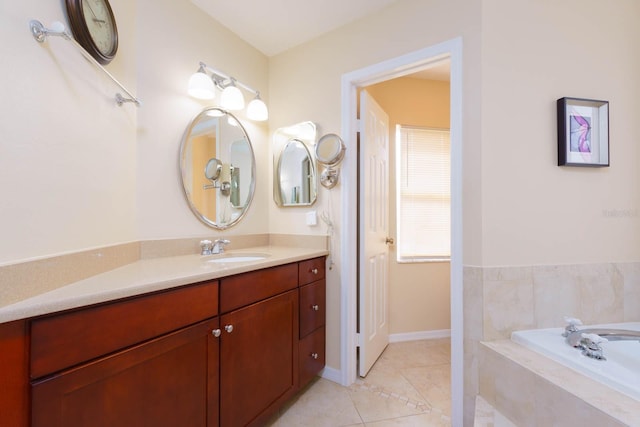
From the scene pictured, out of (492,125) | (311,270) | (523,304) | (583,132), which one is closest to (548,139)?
(583,132)

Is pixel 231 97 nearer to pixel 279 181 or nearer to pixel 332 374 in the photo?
pixel 279 181

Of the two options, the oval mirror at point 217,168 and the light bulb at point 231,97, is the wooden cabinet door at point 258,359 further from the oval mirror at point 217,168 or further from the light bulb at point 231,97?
the light bulb at point 231,97

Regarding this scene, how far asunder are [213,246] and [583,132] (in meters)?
2.13

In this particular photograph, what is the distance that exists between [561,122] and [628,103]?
467mm

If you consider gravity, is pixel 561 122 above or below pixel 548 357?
above

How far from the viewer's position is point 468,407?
1404 millimetres

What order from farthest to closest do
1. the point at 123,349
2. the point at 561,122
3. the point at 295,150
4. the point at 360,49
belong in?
the point at 295,150
the point at 360,49
the point at 561,122
the point at 123,349

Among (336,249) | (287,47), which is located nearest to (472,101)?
(336,249)

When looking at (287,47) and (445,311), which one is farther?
(445,311)

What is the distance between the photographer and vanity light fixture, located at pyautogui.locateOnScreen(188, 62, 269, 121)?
1.54 meters

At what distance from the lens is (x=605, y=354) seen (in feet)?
3.84

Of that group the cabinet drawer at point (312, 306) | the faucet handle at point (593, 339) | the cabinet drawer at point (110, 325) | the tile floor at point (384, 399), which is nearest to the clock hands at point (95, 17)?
the cabinet drawer at point (110, 325)

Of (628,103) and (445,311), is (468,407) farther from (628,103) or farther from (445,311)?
(628,103)

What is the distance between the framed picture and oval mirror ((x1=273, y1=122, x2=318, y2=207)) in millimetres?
1413
